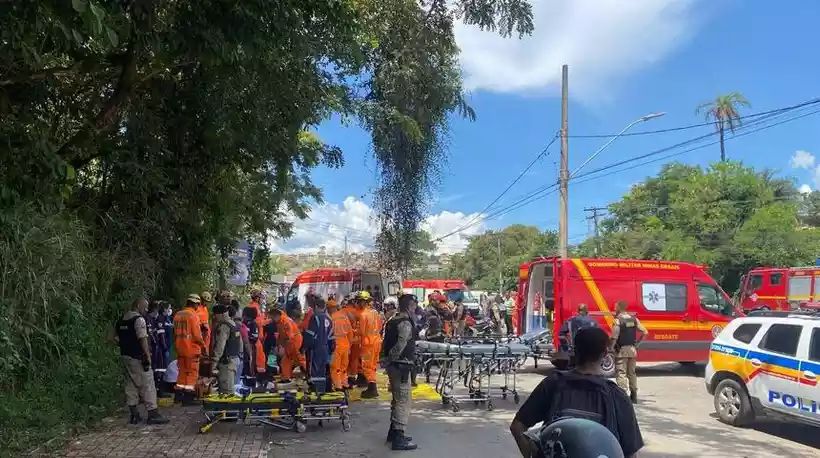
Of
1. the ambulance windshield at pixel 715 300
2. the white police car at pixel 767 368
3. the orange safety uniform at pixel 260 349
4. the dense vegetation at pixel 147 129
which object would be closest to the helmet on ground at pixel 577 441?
the dense vegetation at pixel 147 129

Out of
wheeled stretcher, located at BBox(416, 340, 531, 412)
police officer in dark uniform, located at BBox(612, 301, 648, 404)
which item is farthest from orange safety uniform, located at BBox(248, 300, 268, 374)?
police officer in dark uniform, located at BBox(612, 301, 648, 404)

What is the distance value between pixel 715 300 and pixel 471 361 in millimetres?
7036

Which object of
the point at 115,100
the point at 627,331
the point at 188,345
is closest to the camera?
the point at 115,100

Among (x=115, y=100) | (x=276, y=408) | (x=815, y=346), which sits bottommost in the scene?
(x=276, y=408)

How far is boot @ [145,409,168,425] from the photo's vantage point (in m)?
9.46

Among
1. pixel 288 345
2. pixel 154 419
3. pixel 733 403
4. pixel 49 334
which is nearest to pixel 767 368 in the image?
pixel 733 403

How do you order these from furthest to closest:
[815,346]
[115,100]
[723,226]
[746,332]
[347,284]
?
[723,226], [347,284], [746,332], [815,346], [115,100]

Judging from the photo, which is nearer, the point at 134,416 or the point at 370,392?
the point at 134,416

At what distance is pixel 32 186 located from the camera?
636cm

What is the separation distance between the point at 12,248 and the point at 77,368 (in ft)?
7.74

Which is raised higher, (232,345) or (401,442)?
(232,345)

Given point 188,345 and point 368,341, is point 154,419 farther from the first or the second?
point 368,341

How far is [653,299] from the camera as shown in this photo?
1499 centimetres

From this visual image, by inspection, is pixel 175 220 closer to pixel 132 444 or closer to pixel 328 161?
pixel 328 161
